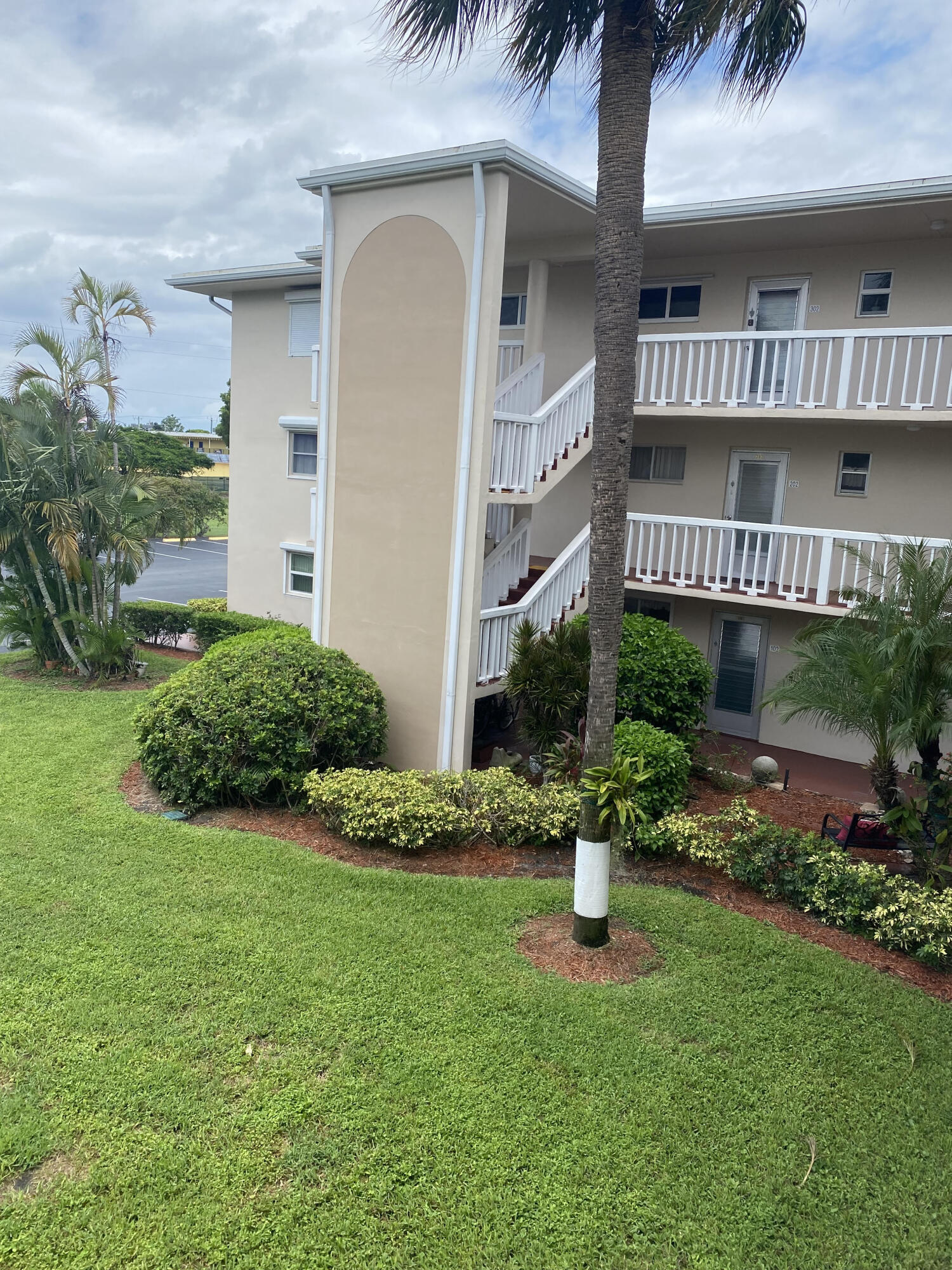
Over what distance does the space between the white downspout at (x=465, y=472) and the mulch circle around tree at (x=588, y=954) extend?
11.8 feet

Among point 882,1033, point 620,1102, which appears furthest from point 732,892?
point 620,1102

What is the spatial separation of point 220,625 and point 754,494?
1087cm

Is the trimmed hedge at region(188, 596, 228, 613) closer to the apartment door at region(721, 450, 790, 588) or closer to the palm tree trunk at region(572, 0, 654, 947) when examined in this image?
the apartment door at region(721, 450, 790, 588)

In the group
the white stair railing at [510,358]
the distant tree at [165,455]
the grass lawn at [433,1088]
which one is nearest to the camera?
the grass lawn at [433,1088]

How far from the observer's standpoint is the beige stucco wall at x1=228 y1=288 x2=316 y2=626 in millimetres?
18766

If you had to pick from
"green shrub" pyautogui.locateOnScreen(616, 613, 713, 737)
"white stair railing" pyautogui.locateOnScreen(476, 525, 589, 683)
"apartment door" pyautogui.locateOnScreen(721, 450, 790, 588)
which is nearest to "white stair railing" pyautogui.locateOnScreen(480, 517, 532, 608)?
"white stair railing" pyautogui.locateOnScreen(476, 525, 589, 683)

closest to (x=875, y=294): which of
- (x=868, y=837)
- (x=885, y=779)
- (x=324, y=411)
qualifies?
(x=885, y=779)

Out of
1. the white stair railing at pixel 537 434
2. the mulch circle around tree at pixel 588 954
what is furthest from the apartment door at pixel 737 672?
the mulch circle around tree at pixel 588 954

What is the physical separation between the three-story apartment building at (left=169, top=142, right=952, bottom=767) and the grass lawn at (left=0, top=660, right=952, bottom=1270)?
431cm

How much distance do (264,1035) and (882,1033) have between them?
405 centimetres

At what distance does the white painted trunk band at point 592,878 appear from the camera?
673 cm

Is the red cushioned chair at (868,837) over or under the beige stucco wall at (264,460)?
under

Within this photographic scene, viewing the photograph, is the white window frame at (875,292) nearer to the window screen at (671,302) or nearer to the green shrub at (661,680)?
the window screen at (671,302)

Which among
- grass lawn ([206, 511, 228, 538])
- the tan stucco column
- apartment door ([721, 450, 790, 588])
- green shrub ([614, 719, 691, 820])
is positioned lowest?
green shrub ([614, 719, 691, 820])
